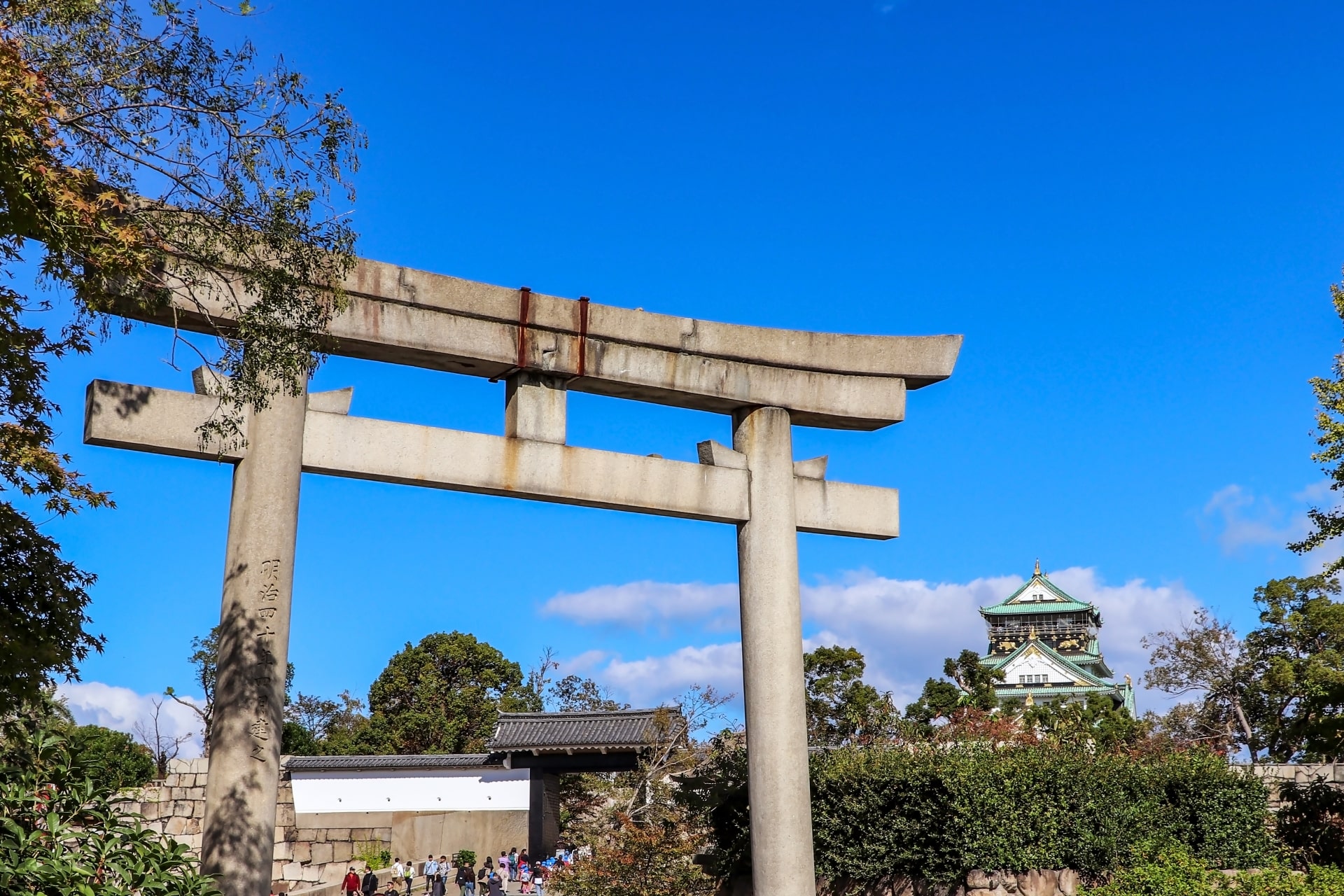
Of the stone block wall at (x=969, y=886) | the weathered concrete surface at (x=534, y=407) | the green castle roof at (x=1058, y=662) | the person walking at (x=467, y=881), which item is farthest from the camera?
the green castle roof at (x=1058, y=662)

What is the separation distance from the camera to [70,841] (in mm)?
5305

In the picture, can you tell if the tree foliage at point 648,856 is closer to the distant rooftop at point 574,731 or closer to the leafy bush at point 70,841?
the leafy bush at point 70,841

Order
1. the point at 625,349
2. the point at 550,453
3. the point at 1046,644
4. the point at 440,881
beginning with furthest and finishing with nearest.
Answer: the point at 1046,644 < the point at 440,881 < the point at 625,349 < the point at 550,453

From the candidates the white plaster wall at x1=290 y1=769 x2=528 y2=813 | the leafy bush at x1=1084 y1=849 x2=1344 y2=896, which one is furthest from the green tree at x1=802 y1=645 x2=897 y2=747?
the leafy bush at x1=1084 y1=849 x2=1344 y2=896

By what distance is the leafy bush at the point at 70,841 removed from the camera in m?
4.89

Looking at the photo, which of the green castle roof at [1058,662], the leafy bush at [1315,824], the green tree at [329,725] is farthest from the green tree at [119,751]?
the green castle roof at [1058,662]

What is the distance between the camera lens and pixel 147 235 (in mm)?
6523

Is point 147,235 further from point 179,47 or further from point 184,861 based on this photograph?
point 184,861

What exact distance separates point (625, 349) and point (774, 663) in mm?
2717

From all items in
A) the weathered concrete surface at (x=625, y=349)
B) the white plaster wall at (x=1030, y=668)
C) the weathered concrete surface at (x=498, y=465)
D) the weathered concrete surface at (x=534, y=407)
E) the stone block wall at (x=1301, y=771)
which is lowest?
the stone block wall at (x=1301, y=771)

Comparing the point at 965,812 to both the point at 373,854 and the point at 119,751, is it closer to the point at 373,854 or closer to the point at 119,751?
the point at 373,854

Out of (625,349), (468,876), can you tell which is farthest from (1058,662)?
(625,349)

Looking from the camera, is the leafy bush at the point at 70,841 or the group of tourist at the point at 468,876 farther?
the group of tourist at the point at 468,876

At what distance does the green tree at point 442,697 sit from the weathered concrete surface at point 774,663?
1309 inches
